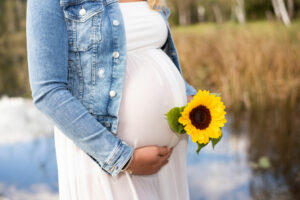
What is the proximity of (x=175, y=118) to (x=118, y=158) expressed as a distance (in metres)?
0.26

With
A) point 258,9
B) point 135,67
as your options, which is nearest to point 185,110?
point 135,67

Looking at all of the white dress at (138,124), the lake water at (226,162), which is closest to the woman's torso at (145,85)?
the white dress at (138,124)

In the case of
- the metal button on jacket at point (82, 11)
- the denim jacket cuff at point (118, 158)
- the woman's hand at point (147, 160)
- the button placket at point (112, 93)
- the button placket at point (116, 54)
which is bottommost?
the woman's hand at point (147, 160)

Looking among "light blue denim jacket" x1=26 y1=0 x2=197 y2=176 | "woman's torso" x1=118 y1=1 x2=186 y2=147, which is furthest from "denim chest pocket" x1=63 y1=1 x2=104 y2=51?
"woman's torso" x1=118 y1=1 x2=186 y2=147

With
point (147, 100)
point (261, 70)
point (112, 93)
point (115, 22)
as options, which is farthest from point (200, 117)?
point (261, 70)

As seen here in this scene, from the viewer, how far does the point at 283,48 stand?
6.03 m

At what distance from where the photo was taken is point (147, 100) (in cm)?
124

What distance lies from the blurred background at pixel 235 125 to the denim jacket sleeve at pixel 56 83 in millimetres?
2858

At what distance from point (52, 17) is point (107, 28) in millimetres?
191

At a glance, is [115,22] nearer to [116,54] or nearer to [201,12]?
[116,54]

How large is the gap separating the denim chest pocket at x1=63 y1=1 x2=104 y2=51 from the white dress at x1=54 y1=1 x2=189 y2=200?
127mm

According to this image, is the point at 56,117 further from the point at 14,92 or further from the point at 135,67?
the point at 14,92

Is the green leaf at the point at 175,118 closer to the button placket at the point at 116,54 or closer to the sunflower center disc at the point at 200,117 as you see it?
the sunflower center disc at the point at 200,117

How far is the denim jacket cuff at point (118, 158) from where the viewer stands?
43.5 inches
